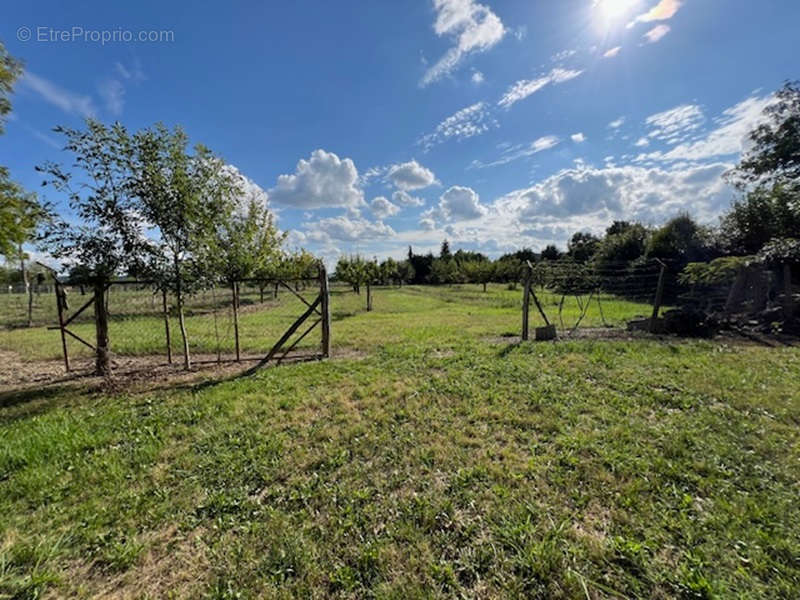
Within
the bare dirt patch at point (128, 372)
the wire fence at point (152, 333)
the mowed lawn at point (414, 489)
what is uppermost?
the wire fence at point (152, 333)

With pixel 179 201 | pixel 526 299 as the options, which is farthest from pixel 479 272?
pixel 179 201

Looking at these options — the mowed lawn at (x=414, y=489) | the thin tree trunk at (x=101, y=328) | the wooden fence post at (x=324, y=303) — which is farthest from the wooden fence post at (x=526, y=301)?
the thin tree trunk at (x=101, y=328)

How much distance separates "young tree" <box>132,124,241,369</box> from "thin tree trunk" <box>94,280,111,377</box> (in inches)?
58.8

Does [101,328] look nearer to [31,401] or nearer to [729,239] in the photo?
[31,401]

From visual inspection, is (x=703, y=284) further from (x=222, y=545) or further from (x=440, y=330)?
(x=222, y=545)

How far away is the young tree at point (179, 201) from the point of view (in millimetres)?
5723

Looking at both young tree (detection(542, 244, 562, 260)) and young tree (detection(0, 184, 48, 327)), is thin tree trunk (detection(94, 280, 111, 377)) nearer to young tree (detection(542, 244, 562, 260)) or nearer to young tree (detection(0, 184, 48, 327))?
young tree (detection(0, 184, 48, 327))

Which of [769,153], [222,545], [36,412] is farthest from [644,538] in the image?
[769,153]

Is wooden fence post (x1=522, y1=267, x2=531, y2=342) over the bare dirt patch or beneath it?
over

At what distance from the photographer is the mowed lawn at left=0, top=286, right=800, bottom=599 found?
7.11 feet

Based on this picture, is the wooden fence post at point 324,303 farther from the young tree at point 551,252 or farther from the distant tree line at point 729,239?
the young tree at point 551,252

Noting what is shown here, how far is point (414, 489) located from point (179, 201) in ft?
21.1

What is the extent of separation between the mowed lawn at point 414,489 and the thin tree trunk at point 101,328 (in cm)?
108

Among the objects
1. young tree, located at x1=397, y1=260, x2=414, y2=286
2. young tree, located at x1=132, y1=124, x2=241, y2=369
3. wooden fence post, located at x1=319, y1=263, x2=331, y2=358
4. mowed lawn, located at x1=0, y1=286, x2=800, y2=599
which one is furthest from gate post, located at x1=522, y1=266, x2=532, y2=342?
young tree, located at x1=397, y1=260, x2=414, y2=286
